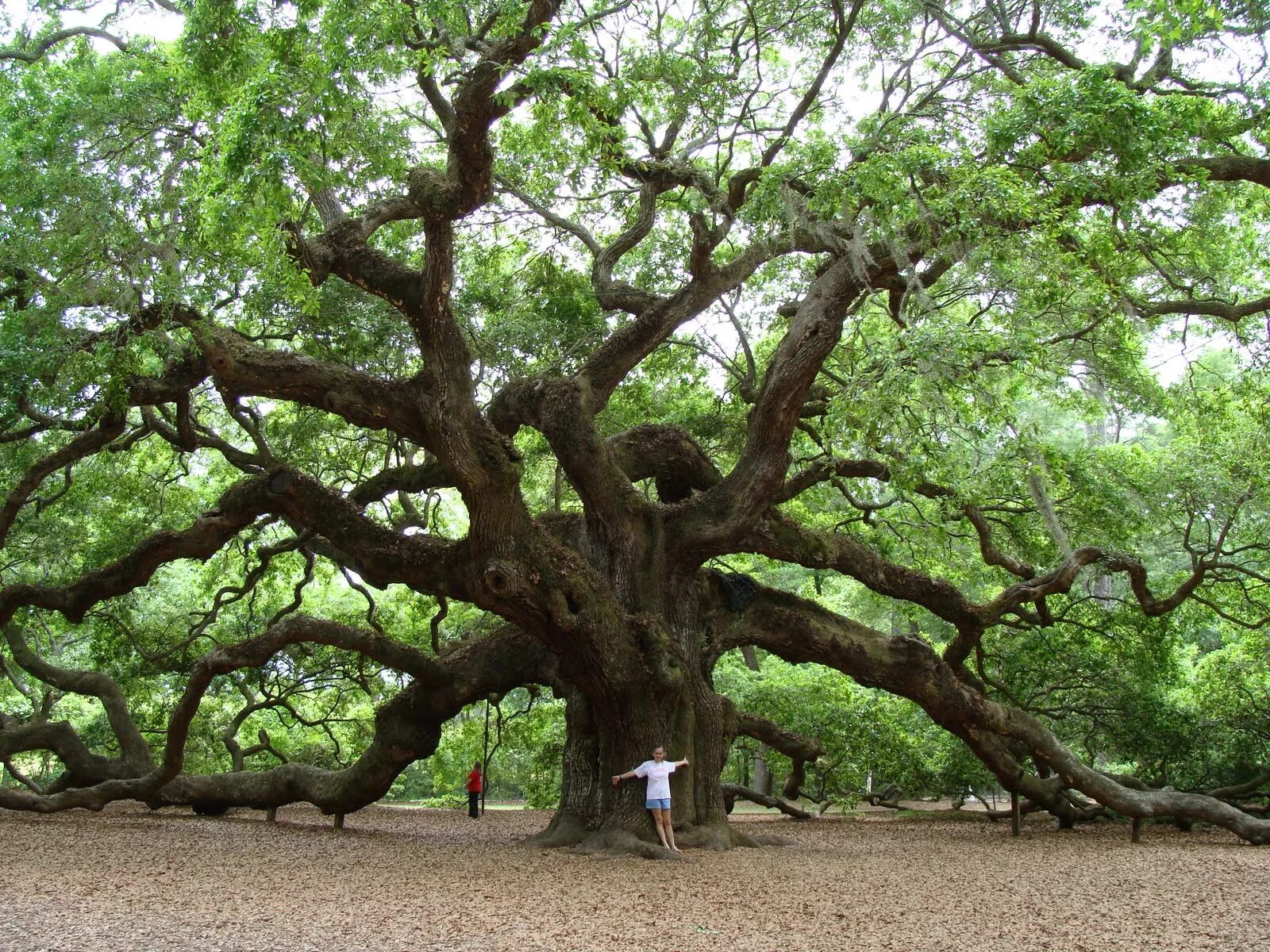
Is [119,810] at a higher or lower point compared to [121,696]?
lower

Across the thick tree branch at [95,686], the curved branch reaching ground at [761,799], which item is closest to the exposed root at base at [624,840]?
the curved branch reaching ground at [761,799]

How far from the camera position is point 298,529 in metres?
9.43

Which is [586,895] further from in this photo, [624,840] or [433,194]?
[433,194]

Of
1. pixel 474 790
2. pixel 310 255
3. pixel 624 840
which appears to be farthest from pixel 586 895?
pixel 474 790

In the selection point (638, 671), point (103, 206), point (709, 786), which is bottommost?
point (709, 786)

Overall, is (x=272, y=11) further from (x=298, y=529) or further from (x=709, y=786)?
(x=709, y=786)

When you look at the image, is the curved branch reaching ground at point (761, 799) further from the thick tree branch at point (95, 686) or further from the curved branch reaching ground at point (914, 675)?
the thick tree branch at point (95, 686)

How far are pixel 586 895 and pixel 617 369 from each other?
4.65 meters

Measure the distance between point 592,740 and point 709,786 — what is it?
1.10m

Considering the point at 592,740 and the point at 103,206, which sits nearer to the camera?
the point at 103,206

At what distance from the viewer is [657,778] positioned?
7.25m

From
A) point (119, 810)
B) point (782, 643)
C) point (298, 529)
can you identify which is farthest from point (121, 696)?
point (782, 643)

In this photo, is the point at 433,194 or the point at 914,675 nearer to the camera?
the point at 433,194

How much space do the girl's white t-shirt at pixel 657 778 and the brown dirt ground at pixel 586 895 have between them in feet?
1.69
